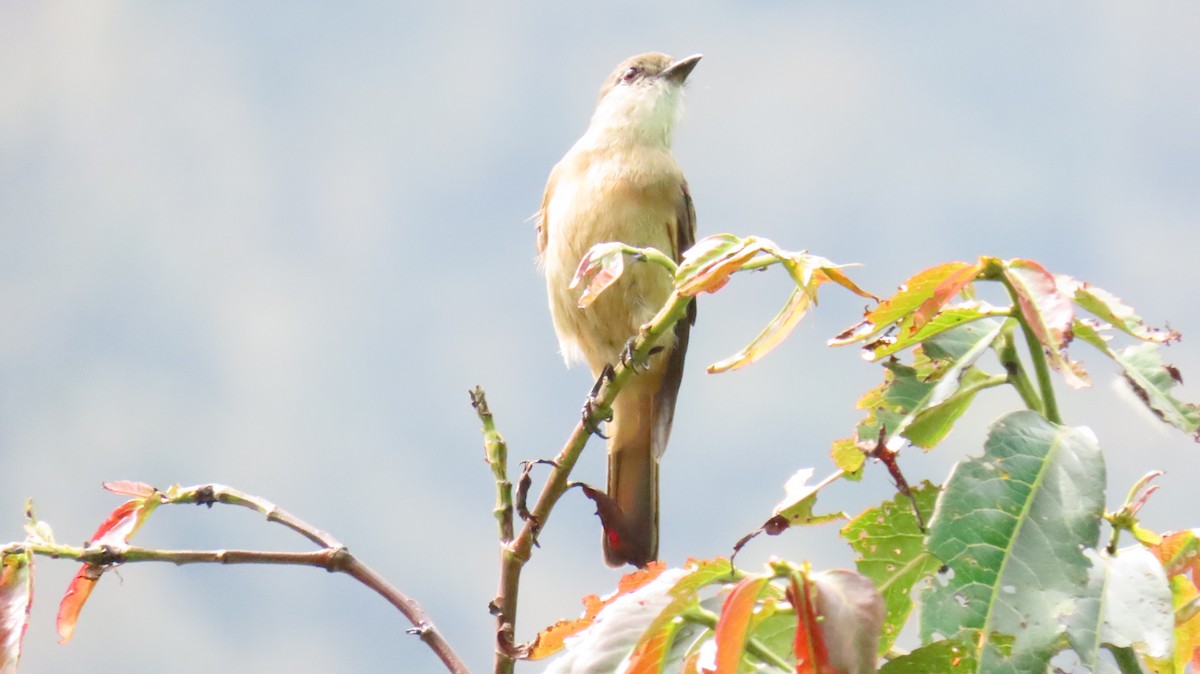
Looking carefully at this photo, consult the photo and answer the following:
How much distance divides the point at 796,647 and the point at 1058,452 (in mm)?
320

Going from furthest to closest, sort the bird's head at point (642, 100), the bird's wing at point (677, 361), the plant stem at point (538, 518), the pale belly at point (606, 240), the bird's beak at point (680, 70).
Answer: the bird's beak at point (680, 70)
the bird's head at point (642, 100)
the bird's wing at point (677, 361)
the pale belly at point (606, 240)
the plant stem at point (538, 518)

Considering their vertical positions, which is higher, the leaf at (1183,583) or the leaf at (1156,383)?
the leaf at (1156,383)

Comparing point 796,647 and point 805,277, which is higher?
point 805,277

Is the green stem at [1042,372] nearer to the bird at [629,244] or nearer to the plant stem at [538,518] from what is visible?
the plant stem at [538,518]

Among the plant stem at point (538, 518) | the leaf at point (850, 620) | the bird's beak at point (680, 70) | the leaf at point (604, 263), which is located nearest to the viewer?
Answer: the leaf at point (850, 620)

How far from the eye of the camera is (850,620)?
2.73ft

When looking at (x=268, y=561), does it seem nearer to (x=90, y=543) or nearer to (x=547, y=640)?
(x=90, y=543)

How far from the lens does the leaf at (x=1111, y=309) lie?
41.8 inches

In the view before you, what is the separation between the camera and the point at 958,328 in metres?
1.15

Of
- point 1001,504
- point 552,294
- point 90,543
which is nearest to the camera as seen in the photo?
point 1001,504

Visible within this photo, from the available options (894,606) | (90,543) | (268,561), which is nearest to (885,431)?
(894,606)

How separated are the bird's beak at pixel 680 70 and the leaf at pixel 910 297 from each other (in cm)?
335

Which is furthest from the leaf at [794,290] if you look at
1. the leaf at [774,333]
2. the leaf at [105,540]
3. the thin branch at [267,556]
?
the leaf at [105,540]

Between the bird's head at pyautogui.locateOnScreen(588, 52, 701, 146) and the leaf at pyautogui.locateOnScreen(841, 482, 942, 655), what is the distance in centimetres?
282
